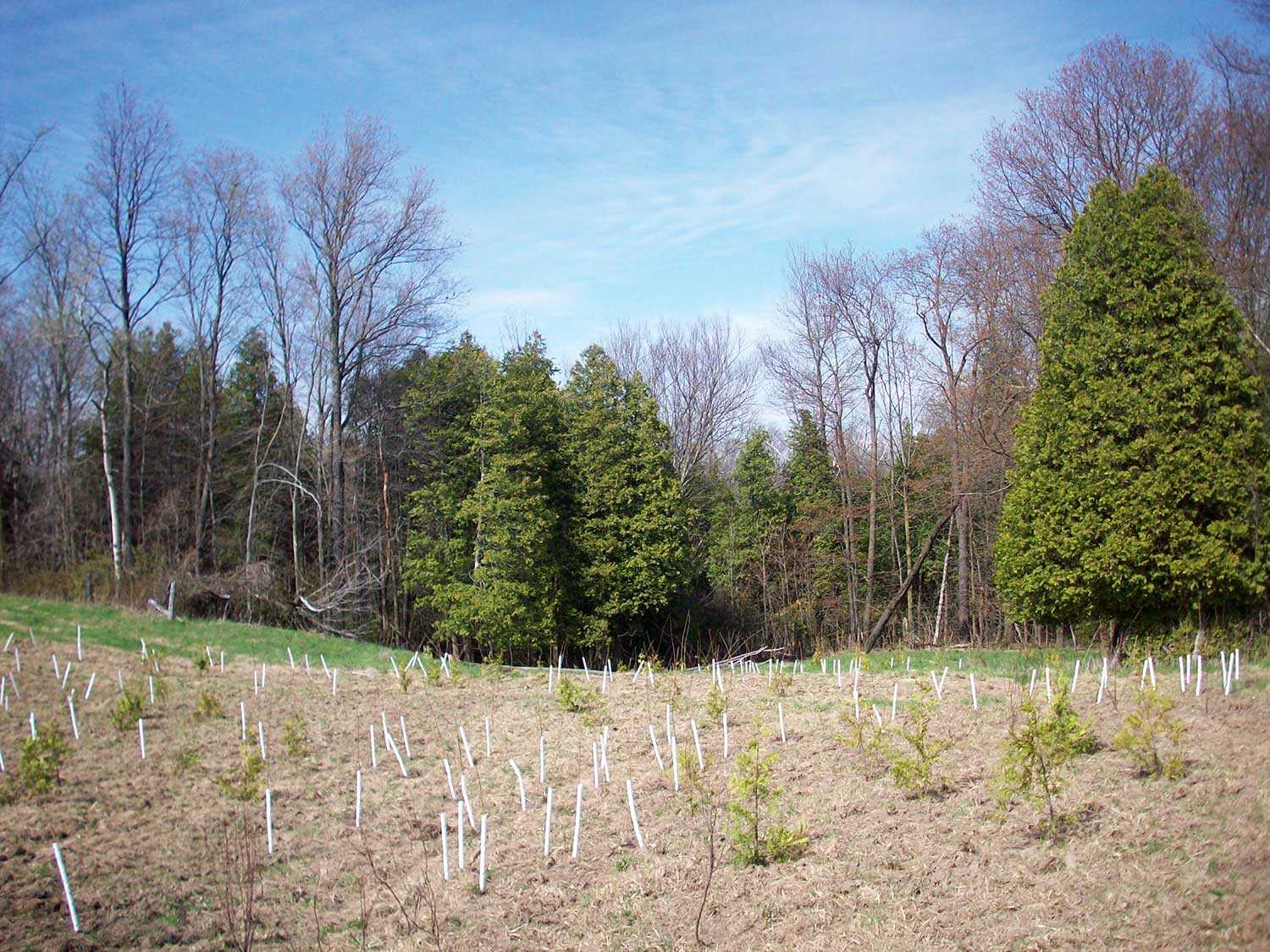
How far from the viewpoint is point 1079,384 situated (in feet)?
46.2

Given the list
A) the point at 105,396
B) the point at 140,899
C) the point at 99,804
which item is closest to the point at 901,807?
the point at 140,899

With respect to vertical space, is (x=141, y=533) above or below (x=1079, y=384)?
below

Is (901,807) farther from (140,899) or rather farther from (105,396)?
(105,396)

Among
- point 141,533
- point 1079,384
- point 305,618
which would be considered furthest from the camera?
point 141,533

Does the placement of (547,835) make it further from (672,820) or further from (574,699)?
(574,699)

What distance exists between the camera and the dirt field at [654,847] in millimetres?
5344

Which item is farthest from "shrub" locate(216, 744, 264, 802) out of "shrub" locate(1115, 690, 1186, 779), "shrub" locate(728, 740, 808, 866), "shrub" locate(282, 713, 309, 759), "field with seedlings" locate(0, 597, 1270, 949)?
"shrub" locate(1115, 690, 1186, 779)

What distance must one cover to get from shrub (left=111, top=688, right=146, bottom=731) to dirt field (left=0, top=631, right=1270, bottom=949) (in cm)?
19

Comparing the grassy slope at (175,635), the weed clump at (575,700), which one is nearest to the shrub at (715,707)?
the weed clump at (575,700)

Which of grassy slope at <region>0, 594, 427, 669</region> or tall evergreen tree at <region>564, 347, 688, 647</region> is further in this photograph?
tall evergreen tree at <region>564, 347, 688, 647</region>

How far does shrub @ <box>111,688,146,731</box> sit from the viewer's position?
10.7 meters

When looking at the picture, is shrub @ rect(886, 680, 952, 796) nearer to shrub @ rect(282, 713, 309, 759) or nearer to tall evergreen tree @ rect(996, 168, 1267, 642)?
shrub @ rect(282, 713, 309, 759)

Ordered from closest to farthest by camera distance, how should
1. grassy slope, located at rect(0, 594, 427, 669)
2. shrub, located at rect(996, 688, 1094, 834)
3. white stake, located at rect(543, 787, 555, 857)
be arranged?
1. shrub, located at rect(996, 688, 1094, 834)
2. white stake, located at rect(543, 787, 555, 857)
3. grassy slope, located at rect(0, 594, 427, 669)

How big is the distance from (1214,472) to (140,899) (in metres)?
13.8
